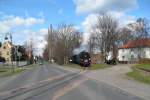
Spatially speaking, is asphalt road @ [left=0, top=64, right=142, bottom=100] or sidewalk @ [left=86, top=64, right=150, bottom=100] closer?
asphalt road @ [left=0, top=64, right=142, bottom=100]

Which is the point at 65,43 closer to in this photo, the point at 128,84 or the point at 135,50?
the point at 135,50

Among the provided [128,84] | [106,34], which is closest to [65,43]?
[106,34]

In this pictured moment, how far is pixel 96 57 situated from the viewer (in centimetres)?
13000

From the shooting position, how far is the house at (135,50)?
379ft

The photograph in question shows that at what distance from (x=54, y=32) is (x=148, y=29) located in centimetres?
4035

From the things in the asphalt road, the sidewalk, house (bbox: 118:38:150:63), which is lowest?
the sidewalk

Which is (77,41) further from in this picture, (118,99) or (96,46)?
(118,99)

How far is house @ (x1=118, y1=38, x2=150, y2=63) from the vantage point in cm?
11550

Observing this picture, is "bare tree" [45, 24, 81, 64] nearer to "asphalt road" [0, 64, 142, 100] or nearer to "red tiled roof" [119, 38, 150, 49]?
"red tiled roof" [119, 38, 150, 49]

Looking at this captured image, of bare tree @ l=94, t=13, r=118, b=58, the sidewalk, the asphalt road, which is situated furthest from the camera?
bare tree @ l=94, t=13, r=118, b=58

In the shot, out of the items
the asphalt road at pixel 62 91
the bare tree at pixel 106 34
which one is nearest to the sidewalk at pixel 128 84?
the asphalt road at pixel 62 91

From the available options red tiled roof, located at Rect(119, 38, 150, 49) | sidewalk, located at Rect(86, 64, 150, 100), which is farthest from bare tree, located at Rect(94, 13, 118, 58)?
sidewalk, located at Rect(86, 64, 150, 100)

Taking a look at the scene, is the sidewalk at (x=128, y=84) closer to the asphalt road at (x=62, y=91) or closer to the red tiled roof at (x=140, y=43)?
the asphalt road at (x=62, y=91)

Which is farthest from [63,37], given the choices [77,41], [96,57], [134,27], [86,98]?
[86,98]
